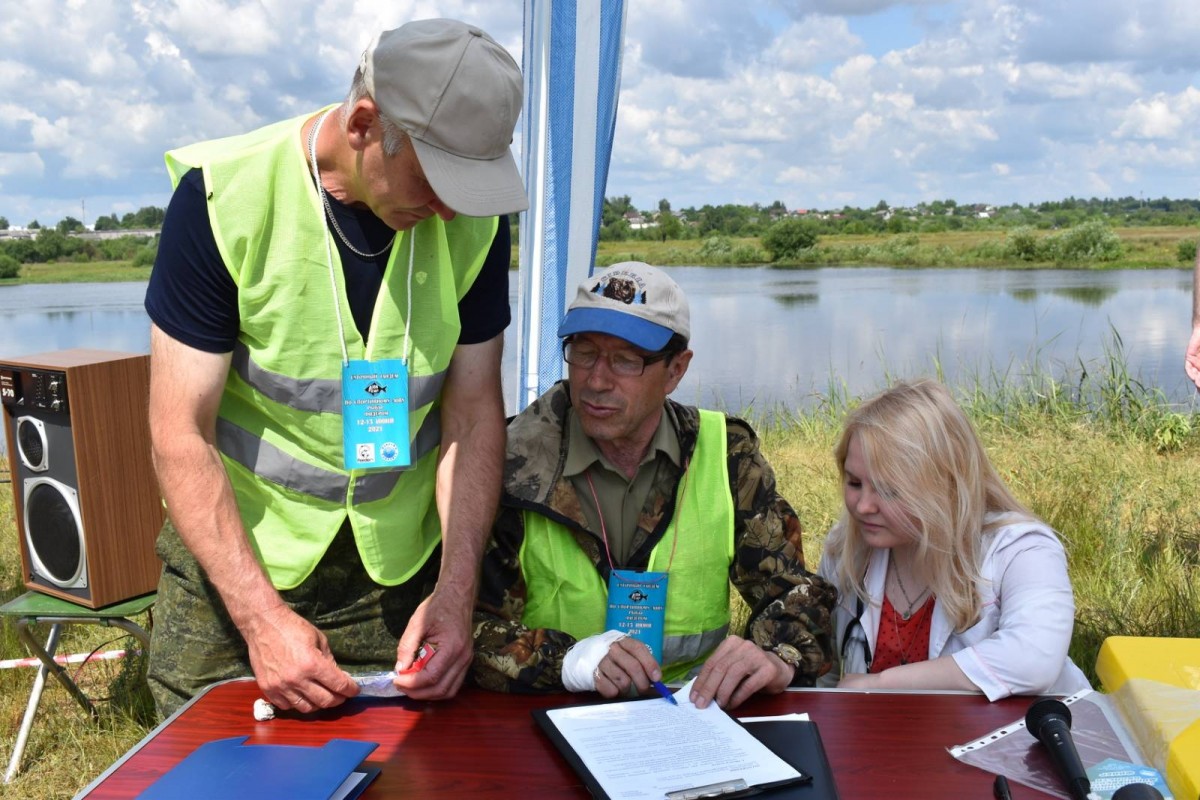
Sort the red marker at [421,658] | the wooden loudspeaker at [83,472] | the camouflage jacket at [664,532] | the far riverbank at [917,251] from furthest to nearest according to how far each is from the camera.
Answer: the far riverbank at [917,251]
the wooden loudspeaker at [83,472]
the camouflage jacket at [664,532]
the red marker at [421,658]

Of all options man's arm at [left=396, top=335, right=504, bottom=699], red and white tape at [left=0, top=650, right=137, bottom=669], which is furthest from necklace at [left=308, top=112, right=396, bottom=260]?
red and white tape at [left=0, top=650, right=137, bottom=669]

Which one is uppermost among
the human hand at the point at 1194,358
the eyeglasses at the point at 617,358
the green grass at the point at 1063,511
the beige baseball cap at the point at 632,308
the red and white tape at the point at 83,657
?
the beige baseball cap at the point at 632,308

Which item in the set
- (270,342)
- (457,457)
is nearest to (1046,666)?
(457,457)

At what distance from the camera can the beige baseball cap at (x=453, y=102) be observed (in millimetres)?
1440

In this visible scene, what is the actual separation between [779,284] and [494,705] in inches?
673

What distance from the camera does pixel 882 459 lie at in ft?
6.26

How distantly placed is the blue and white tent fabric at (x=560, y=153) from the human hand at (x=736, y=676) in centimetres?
162

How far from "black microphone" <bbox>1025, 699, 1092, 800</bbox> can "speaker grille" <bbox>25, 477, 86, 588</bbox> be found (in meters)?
2.30

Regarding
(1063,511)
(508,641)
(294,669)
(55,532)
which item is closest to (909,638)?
(508,641)

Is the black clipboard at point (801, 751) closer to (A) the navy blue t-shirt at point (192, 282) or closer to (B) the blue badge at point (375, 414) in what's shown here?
(B) the blue badge at point (375, 414)

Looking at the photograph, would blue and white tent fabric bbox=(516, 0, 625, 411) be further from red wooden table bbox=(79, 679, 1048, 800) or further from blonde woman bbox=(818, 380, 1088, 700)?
red wooden table bbox=(79, 679, 1048, 800)

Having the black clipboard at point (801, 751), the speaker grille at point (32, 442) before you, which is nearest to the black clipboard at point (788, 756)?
the black clipboard at point (801, 751)

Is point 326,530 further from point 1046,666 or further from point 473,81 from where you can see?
point 1046,666

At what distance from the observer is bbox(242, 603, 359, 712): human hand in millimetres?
1476
